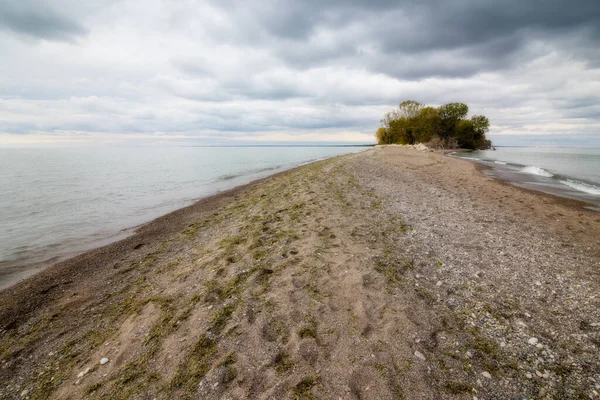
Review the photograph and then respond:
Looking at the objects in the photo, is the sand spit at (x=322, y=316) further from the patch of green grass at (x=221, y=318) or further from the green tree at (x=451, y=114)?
the green tree at (x=451, y=114)

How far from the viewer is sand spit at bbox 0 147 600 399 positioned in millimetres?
4180

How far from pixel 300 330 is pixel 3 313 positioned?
325 inches

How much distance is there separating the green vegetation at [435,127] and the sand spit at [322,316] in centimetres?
9640

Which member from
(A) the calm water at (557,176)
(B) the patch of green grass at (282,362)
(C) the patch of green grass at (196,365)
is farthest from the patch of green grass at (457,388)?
(A) the calm water at (557,176)

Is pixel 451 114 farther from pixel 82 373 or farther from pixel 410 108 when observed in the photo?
pixel 82 373

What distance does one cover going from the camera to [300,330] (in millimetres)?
5078

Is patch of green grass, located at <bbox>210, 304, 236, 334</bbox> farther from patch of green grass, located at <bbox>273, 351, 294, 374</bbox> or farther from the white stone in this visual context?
the white stone

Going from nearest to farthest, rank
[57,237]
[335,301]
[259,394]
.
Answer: [259,394]
[335,301]
[57,237]

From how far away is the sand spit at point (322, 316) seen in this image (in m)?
4.18

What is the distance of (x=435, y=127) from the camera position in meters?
102

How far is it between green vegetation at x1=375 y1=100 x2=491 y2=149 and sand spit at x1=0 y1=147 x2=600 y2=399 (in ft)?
316

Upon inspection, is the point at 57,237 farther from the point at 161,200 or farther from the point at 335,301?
the point at 335,301

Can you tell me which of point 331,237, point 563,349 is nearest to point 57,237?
point 331,237

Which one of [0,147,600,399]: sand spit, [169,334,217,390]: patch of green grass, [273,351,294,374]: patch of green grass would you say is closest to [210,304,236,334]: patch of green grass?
[0,147,600,399]: sand spit
